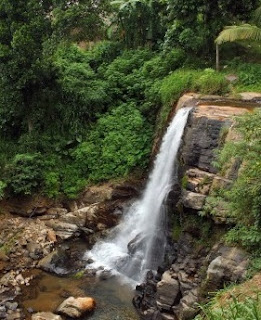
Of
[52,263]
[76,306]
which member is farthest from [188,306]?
[52,263]

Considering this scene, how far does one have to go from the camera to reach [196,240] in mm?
11195

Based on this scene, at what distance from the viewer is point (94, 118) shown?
18203 mm

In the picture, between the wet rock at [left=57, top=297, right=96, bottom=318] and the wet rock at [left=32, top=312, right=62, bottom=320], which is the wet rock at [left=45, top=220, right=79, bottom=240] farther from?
the wet rock at [left=32, top=312, right=62, bottom=320]

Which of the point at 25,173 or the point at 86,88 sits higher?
the point at 86,88

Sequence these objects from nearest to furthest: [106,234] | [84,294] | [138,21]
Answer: [84,294]
[106,234]
[138,21]

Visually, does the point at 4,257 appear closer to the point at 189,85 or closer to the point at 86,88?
the point at 86,88

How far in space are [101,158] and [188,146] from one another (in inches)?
206

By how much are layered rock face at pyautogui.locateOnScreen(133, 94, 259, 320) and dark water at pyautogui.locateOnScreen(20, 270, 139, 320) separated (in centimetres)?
47

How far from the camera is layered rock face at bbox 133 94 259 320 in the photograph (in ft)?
30.5

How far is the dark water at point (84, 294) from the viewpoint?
11.4 metres

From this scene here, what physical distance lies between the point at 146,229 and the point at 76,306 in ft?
12.2

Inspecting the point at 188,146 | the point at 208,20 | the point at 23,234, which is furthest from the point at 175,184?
the point at 208,20

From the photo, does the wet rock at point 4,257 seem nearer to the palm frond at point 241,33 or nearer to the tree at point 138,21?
the palm frond at point 241,33

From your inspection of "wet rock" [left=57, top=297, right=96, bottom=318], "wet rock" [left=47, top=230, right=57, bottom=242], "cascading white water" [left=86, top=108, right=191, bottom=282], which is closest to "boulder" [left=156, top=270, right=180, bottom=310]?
"wet rock" [left=57, top=297, right=96, bottom=318]
